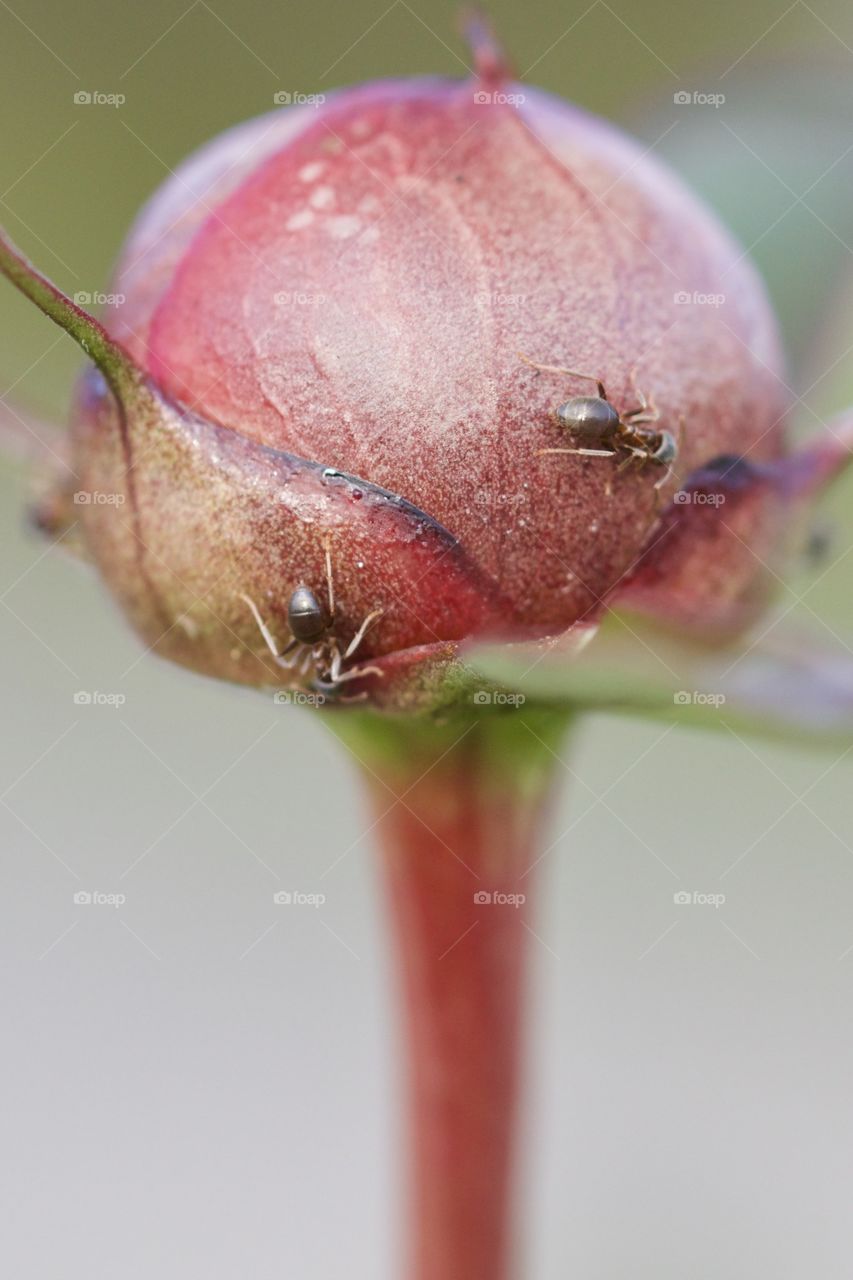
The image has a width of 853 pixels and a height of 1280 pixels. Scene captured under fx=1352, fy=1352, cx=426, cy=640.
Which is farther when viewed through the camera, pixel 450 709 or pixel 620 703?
pixel 450 709

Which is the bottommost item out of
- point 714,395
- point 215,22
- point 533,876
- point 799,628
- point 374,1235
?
point 374,1235

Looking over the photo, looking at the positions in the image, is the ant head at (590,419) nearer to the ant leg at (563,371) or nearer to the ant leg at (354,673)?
the ant leg at (563,371)

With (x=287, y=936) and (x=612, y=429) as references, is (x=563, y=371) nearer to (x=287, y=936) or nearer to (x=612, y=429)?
(x=612, y=429)

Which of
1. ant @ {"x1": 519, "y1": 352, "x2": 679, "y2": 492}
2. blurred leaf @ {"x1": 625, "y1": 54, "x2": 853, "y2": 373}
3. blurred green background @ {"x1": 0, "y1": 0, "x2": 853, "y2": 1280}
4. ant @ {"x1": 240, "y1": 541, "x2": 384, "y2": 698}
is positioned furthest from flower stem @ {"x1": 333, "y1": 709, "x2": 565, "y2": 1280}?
blurred green background @ {"x1": 0, "y1": 0, "x2": 853, "y2": 1280}

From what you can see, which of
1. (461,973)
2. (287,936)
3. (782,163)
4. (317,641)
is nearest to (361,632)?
(317,641)

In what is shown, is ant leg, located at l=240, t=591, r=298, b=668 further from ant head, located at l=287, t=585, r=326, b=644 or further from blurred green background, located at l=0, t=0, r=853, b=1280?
blurred green background, located at l=0, t=0, r=853, b=1280

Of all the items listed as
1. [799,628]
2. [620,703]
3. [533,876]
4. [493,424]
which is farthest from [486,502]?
[533,876]

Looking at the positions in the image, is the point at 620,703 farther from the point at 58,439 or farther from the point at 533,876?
the point at 58,439
